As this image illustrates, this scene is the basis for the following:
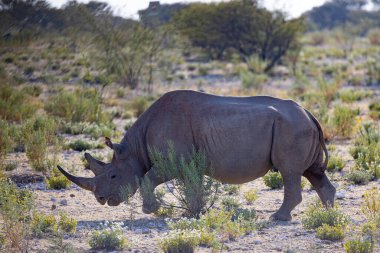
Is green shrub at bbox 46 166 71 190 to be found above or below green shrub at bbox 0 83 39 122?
below

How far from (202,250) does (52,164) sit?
5566mm

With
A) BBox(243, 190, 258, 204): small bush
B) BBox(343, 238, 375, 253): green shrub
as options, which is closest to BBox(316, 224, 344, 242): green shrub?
BBox(343, 238, 375, 253): green shrub

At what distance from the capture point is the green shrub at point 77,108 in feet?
63.8

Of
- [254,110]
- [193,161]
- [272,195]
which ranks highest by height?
[254,110]

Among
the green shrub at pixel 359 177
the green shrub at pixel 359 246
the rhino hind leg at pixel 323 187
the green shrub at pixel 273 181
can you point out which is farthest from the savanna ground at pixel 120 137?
the green shrub at pixel 359 246

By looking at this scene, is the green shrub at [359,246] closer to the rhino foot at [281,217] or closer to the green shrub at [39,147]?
the rhino foot at [281,217]

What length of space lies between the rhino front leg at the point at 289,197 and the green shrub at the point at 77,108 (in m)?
10.6

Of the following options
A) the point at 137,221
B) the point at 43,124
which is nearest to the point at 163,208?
the point at 137,221

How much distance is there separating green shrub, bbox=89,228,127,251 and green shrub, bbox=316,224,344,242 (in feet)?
7.28

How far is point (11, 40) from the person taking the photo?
777 inches

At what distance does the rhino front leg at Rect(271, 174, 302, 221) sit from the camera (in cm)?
957

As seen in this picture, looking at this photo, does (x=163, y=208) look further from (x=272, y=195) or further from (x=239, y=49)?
(x=239, y=49)

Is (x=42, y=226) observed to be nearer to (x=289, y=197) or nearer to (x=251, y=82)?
(x=289, y=197)

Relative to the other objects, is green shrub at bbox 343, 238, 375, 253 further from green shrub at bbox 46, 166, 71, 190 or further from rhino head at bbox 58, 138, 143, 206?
green shrub at bbox 46, 166, 71, 190
